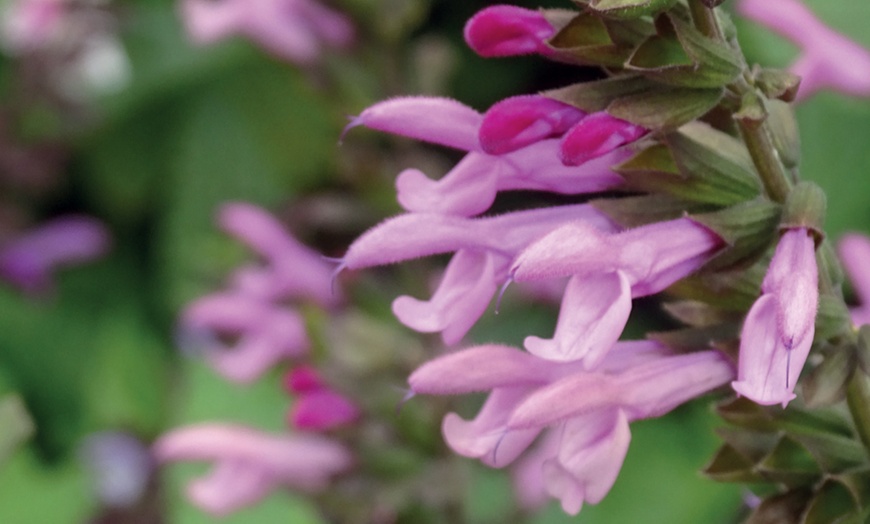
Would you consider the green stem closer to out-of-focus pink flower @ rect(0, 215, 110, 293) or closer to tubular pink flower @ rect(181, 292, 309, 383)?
tubular pink flower @ rect(181, 292, 309, 383)

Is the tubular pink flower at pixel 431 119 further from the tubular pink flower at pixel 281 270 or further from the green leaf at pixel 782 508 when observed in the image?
the tubular pink flower at pixel 281 270

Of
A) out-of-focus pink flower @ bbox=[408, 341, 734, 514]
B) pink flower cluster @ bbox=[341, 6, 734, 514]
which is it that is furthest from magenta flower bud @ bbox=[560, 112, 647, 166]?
out-of-focus pink flower @ bbox=[408, 341, 734, 514]

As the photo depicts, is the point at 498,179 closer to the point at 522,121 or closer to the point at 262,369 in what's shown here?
the point at 522,121

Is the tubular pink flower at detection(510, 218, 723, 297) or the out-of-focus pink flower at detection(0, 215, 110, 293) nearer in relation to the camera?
the tubular pink flower at detection(510, 218, 723, 297)

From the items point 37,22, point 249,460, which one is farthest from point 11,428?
point 37,22

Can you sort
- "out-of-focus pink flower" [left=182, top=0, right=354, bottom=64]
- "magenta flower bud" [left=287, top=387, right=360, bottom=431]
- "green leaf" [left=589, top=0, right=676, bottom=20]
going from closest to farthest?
"green leaf" [left=589, top=0, right=676, bottom=20] < "magenta flower bud" [left=287, top=387, right=360, bottom=431] < "out-of-focus pink flower" [left=182, top=0, right=354, bottom=64]

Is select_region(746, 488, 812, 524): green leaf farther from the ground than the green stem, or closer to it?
closer to it
